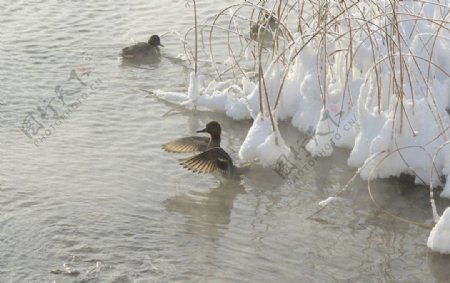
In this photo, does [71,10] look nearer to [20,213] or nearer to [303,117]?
[303,117]

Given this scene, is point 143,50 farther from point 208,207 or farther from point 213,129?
point 208,207

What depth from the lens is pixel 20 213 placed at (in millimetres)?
6055

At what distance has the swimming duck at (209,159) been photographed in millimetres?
6699

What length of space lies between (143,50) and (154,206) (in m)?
3.79

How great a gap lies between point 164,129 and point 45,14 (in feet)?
13.4

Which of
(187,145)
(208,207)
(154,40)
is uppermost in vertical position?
(154,40)

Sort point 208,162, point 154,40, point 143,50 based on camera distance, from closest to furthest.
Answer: point 208,162 < point 143,50 < point 154,40

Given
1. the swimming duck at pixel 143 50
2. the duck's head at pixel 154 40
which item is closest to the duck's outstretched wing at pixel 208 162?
the swimming duck at pixel 143 50

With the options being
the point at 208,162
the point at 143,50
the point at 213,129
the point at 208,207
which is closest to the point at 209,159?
the point at 208,162

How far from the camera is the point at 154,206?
634cm

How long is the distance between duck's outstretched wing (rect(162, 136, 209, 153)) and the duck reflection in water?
53cm

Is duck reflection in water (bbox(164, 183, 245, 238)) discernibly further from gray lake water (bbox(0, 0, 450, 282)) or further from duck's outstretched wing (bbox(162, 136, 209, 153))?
duck's outstretched wing (bbox(162, 136, 209, 153))

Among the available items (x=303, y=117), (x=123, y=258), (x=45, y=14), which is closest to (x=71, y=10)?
(x=45, y=14)

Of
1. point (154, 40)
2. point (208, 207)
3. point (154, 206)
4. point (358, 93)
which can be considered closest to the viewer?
point (154, 206)
